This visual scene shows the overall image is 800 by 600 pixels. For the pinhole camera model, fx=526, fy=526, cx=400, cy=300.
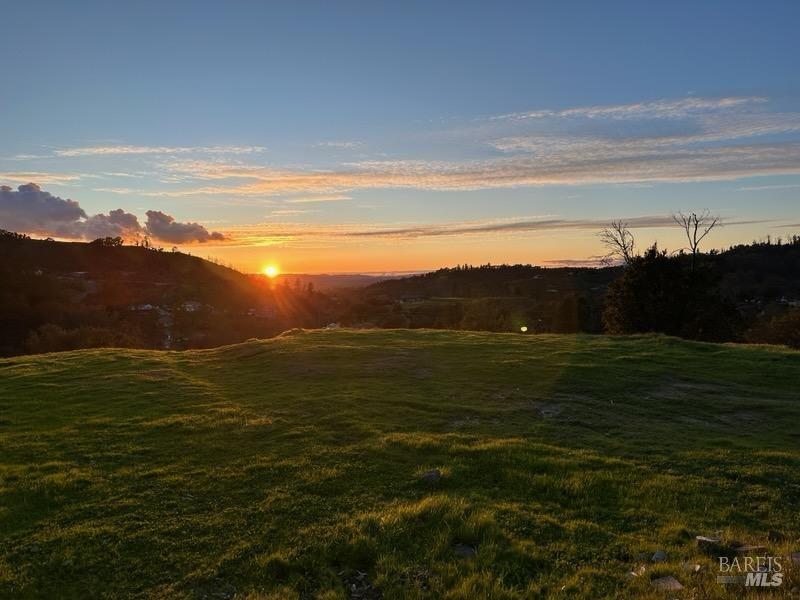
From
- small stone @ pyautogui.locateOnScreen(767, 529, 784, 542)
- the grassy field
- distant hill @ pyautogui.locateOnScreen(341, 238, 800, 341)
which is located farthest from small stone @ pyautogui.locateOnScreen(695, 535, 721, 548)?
distant hill @ pyautogui.locateOnScreen(341, 238, 800, 341)

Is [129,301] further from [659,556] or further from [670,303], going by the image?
[659,556]

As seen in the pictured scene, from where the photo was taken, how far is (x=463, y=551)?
293 inches

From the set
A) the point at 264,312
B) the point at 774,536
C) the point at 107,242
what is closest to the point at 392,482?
the point at 774,536

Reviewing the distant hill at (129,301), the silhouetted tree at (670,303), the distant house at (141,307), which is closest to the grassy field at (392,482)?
the silhouetted tree at (670,303)

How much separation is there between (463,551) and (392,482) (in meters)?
2.66

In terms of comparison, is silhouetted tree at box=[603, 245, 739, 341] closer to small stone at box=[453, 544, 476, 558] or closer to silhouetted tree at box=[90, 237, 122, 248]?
small stone at box=[453, 544, 476, 558]

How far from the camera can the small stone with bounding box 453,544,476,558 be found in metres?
7.35

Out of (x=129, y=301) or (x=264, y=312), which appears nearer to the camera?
(x=129, y=301)

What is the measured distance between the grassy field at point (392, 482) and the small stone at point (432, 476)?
106 millimetres

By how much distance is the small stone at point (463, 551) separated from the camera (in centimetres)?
735

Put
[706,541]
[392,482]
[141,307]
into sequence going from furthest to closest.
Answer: [141,307] → [392,482] → [706,541]

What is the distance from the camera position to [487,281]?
191 metres

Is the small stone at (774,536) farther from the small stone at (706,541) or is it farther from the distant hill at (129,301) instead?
the distant hill at (129,301)

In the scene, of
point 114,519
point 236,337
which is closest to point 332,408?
point 114,519
